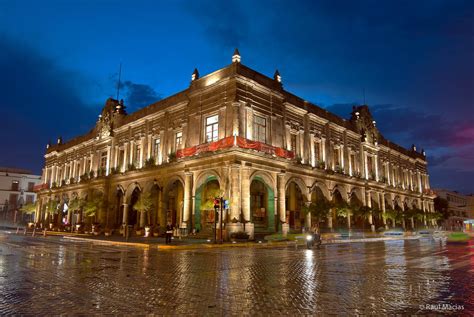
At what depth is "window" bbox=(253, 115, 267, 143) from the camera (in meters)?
28.0

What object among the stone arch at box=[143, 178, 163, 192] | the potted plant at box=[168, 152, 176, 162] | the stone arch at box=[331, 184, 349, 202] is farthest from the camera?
the stone arch at box=[331, 184, 349, 202]

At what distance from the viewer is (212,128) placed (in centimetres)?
2845

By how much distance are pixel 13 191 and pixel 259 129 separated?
64720mm

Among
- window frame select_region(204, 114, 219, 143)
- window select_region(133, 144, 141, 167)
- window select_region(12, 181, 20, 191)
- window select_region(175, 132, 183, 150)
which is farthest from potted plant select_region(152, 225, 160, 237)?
window select_region(12, 181, 20, 191)

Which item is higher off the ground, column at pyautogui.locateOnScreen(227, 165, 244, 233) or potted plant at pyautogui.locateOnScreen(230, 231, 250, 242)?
column at pyautogui.locateOnScreen(227, 165, 244, 233)

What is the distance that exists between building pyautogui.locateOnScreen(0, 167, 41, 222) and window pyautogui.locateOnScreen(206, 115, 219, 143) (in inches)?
2208

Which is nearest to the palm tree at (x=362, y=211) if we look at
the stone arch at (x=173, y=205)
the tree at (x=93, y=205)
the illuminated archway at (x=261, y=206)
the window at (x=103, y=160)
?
the illuminated archway at (x=261, y=206)

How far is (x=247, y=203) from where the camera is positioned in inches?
977

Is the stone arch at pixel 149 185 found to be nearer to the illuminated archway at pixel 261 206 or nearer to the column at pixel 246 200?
the illuminated archway at pixel 261 206

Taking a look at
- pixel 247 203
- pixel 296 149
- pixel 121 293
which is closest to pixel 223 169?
pixel 247 203

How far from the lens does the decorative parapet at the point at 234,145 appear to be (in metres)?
24.6

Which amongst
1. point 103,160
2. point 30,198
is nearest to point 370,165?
point 103,160

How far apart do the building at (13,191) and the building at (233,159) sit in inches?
1037

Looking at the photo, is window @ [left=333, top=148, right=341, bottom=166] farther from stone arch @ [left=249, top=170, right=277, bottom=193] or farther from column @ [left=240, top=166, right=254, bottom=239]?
column @ [left=240, top=166, right=254, bottom=239]
